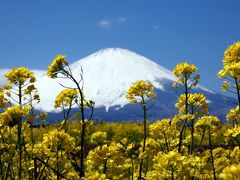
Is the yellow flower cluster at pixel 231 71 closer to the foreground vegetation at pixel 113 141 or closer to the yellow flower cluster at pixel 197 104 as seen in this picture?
the foreground vegetation at pixel 113 141

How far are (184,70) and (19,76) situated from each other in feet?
8.24

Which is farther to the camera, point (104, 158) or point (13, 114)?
point (104, 158)

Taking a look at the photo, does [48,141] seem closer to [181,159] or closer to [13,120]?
[13,120]

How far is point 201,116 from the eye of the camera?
677 cm

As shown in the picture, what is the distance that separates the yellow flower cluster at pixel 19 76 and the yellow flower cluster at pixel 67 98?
2.46ft

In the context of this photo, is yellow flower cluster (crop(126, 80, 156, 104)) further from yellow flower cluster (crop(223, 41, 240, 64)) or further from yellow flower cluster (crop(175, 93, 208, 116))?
yellow flower cluster (crop(223, 41, 240, 64))

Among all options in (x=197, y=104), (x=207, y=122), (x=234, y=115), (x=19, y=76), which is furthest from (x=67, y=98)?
(x=234, y=115)

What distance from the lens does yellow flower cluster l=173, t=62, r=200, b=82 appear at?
22.8ft

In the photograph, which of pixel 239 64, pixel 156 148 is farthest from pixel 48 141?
pixel 239 64

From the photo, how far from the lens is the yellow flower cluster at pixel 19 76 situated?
6332 mm

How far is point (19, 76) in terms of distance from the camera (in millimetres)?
6395

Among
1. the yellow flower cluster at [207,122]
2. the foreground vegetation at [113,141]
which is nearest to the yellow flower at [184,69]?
the foreground vegetation at [113,141]

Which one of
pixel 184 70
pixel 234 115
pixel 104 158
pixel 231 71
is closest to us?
pixel 104 158

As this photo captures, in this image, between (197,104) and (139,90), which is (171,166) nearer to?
(197,104)
